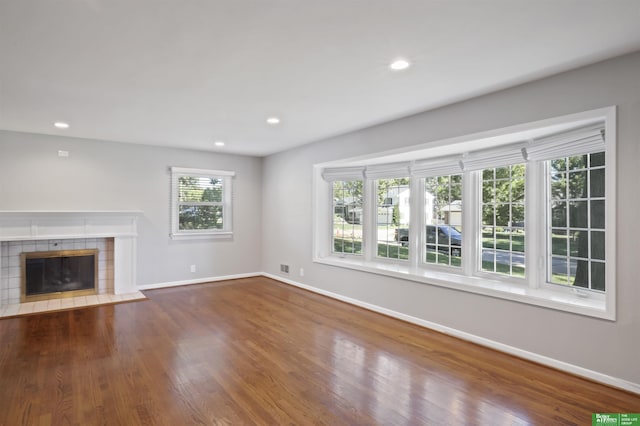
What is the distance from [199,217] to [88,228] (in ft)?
5.58

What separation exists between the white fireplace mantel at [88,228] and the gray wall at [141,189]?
250mm

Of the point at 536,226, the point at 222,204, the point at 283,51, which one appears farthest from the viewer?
the point at 222,204

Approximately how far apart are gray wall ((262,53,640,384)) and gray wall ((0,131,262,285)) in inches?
89.8

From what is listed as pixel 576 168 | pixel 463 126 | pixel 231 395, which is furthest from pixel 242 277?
pixel 576 168

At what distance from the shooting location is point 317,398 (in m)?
2.42

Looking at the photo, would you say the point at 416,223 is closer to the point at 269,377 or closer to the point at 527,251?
the point at 527,251

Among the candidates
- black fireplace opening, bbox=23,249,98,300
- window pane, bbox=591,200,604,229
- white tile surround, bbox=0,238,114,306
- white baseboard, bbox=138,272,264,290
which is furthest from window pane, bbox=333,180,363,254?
black fireplace opening, bbox=23,249,98,300

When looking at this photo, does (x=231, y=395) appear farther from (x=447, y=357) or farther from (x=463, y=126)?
(x=463, y=126)

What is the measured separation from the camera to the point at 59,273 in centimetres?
511

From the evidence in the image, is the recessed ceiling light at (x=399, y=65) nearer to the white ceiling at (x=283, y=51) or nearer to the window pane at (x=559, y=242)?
the white ceiling at (x=283, y=51)

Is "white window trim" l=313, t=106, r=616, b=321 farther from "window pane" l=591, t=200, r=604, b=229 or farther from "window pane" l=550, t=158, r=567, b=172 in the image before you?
"window pane" l=591, t=200, r=604, b=229

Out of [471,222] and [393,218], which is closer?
[471,222]

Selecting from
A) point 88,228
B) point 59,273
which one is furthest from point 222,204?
point 59,273

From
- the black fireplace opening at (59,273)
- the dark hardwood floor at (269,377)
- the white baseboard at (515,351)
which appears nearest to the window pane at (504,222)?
the white baseboard at (515,351)
